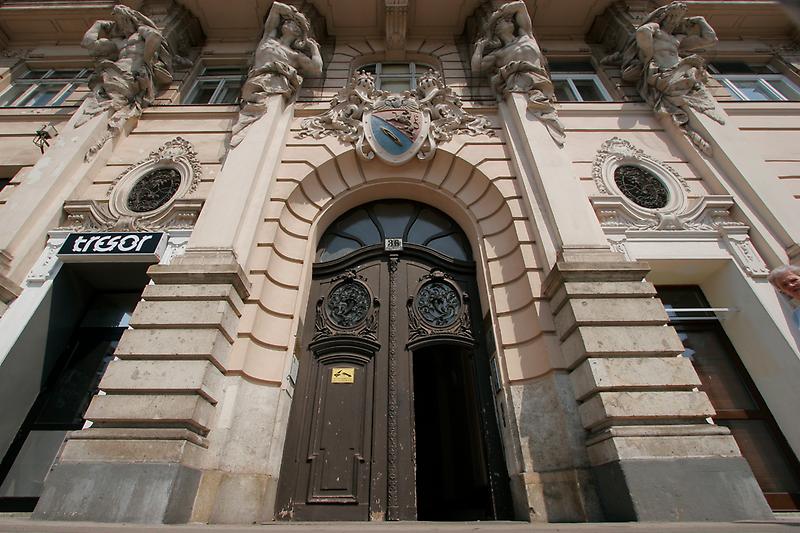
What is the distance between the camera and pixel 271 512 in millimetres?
4625

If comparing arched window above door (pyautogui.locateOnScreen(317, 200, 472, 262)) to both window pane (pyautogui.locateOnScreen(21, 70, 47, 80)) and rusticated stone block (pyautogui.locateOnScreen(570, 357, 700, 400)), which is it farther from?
window pane (pyautogui.locateOnScreen(21, 70, 47, 80))

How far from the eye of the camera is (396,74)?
10.1 metres

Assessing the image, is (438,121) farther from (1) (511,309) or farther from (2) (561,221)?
(1) (511,309)

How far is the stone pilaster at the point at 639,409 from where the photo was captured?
136 inches

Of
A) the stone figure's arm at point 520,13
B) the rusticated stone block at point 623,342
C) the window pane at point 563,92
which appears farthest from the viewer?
the window pane at point 563,92

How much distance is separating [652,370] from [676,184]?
453 cm

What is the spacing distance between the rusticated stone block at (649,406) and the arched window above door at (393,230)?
362 centimetres

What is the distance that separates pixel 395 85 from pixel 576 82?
4846 mm

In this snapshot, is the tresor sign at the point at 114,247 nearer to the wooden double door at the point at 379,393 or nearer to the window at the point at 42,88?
the wooden double door at the point at 379,393

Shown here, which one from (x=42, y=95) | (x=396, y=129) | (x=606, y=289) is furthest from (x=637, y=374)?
(x=42, y=95)

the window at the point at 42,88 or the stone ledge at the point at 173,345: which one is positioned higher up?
the window at the point at 42,88

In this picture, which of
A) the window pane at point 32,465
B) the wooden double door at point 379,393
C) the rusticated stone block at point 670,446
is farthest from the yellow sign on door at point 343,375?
the window pane at point 32,465

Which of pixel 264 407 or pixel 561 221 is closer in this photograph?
pixel 264 407

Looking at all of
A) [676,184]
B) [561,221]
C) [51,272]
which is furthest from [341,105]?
[676,184]
